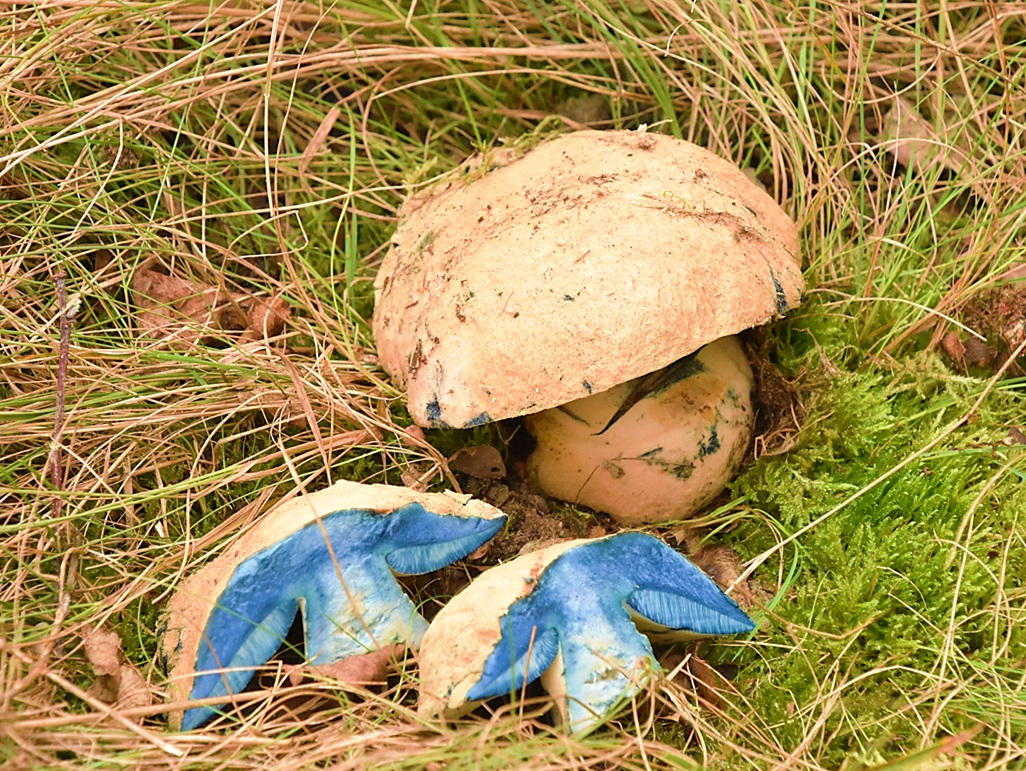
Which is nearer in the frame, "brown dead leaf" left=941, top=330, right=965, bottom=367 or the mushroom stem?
→ the mushroom stem

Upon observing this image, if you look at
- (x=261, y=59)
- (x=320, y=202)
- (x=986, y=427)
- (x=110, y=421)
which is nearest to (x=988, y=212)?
(x=986, y=427)

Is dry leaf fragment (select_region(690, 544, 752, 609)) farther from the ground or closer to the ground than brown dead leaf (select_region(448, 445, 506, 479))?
closer to the ground

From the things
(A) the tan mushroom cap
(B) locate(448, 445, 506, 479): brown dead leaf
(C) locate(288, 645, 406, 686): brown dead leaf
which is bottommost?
(C) locate(288, 645, 406, 686): brown dead leaf

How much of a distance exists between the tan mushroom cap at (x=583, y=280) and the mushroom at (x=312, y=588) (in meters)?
0.23

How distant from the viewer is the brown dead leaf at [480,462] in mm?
2264

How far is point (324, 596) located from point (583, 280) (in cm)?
77

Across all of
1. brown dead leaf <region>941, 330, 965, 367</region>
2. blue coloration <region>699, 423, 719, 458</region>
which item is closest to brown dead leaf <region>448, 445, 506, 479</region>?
blue coloration <region>699, 423, 719, 458</region>

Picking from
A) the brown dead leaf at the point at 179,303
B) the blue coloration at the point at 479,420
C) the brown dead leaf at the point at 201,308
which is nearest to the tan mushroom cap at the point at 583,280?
the blue coloration at the point at 479,420

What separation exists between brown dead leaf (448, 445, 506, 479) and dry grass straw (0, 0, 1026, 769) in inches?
4.1

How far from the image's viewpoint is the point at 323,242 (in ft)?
9.03

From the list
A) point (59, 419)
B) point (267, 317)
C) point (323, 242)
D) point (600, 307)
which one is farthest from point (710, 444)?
point (59, 419)

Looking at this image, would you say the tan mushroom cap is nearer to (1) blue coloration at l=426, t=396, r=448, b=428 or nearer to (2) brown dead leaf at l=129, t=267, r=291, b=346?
(1) blue coloration at l=426, t=396, r=448, b=428

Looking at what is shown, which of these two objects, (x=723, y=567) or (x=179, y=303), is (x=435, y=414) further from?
(x=179, y=303)

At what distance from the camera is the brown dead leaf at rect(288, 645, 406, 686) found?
1776mm
